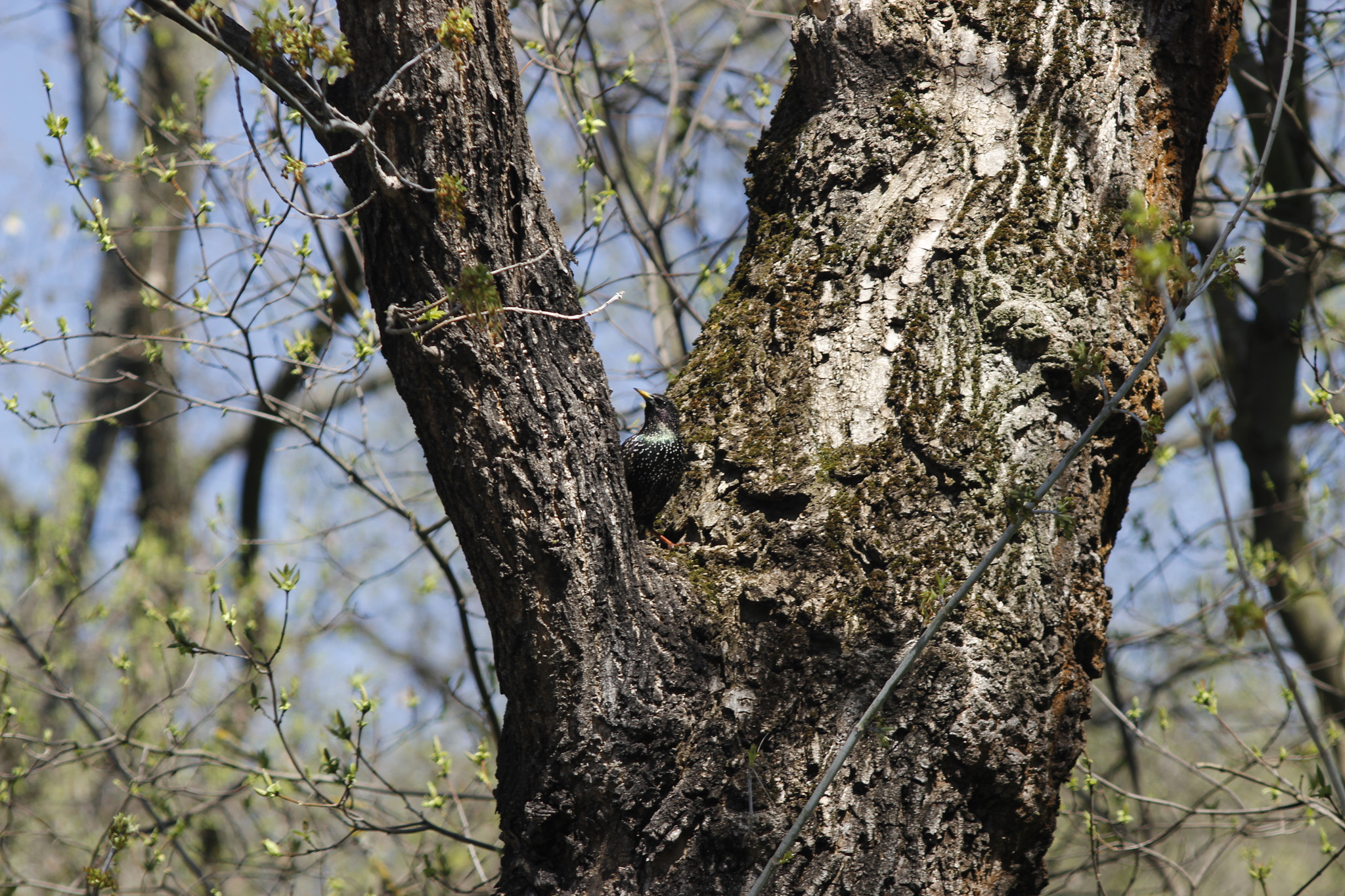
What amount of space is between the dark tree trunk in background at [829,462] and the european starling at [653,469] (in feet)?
0.17

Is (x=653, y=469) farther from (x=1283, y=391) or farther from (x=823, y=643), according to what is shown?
(x=1283, y=391)

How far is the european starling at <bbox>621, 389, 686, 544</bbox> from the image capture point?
2.00 meters

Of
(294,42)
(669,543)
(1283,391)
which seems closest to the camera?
(294,42)

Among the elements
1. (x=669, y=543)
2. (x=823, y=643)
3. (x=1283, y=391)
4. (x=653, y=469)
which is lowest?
(x=823, y=643)

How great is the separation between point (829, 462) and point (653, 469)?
396 millimetres

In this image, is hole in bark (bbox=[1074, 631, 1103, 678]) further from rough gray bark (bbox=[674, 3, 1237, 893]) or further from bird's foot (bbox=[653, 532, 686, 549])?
bird's foot (bbox=[653, 532, 686, 549])

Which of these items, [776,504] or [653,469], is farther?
[653,469]

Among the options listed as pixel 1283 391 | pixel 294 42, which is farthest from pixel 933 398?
pixel 1283 391

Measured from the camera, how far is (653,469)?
202 cm

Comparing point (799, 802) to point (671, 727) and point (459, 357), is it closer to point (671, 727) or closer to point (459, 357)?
point (671, 727)

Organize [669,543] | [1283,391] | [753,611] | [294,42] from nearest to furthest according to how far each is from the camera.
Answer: [294,42], [753,611], [669,543], [1283,391]

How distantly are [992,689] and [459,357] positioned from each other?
44.0 inches

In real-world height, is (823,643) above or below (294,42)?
below

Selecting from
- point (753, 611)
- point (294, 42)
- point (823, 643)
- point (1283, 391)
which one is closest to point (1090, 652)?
point (823, 643)
